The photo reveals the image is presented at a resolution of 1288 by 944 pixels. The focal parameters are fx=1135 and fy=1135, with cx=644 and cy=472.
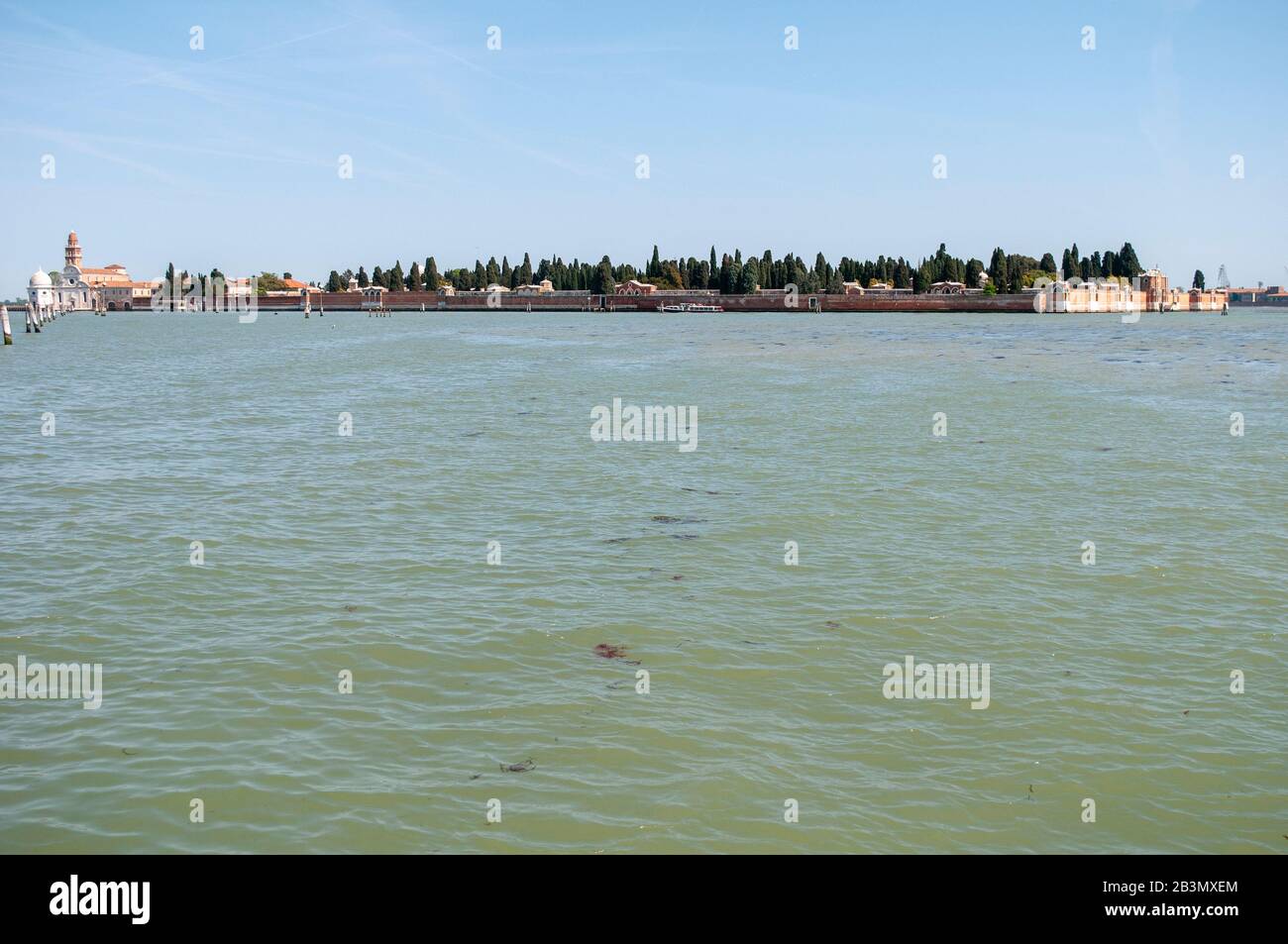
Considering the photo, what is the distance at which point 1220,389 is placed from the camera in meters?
37.4

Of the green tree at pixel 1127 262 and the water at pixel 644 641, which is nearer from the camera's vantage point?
the water at pixel 644 641

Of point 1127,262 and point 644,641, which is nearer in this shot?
point 644,641

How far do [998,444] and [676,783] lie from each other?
56.9 feet

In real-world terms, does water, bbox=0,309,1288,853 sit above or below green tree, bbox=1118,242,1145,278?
below

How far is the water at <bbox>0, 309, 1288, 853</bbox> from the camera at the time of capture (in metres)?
6.98

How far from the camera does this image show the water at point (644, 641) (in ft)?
22.9

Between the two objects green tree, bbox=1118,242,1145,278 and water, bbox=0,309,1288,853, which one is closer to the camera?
water, bbox=0,309,1288,853

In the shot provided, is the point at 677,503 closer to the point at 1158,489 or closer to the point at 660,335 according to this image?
the point at 1158,489

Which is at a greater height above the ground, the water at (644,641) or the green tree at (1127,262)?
the green tree at (1127,262)

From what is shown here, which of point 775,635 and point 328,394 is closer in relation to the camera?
point 775,635

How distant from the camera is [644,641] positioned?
1008 cm
